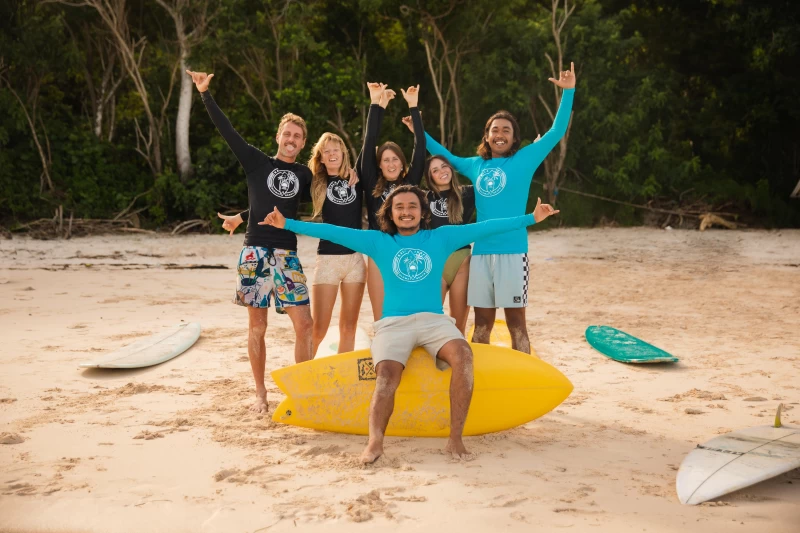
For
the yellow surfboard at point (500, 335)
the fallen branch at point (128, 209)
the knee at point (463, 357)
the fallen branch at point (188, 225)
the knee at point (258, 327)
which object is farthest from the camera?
the fallen branch at point (128, 209)

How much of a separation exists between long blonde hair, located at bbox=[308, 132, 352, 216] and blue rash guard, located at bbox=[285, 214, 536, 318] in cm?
58

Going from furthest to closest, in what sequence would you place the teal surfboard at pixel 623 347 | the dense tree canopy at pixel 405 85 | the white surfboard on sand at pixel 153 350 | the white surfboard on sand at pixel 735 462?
the dense tree canopy at pixel 405 85 < the teal surfboard at pixel 623 347 < the white surfboard on sand at pixel 153 350 < the white surfboard on sand at pixel 735 462

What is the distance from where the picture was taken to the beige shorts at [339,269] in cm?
489

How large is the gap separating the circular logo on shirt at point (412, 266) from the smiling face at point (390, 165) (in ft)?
2.79

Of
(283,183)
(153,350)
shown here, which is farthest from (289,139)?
(153,350)

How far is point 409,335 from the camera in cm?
418

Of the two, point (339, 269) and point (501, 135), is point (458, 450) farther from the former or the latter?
point (501, 135)

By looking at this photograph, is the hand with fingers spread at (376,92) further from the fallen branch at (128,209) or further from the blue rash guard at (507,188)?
the fallen branch at (128,209)

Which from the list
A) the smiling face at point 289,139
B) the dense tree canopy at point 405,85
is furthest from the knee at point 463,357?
the dense tree canopy at point 405,85

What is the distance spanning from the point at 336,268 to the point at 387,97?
1112 millimetres

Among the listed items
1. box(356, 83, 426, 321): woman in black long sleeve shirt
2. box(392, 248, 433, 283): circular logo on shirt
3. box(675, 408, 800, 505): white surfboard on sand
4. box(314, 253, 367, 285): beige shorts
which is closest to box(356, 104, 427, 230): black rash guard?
box(356, 83, 426, 321): woman in black long sleeve shirt

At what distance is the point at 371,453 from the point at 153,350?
2.85 meters

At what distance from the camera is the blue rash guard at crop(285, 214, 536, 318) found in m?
4.26

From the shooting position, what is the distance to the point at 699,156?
16547mm
